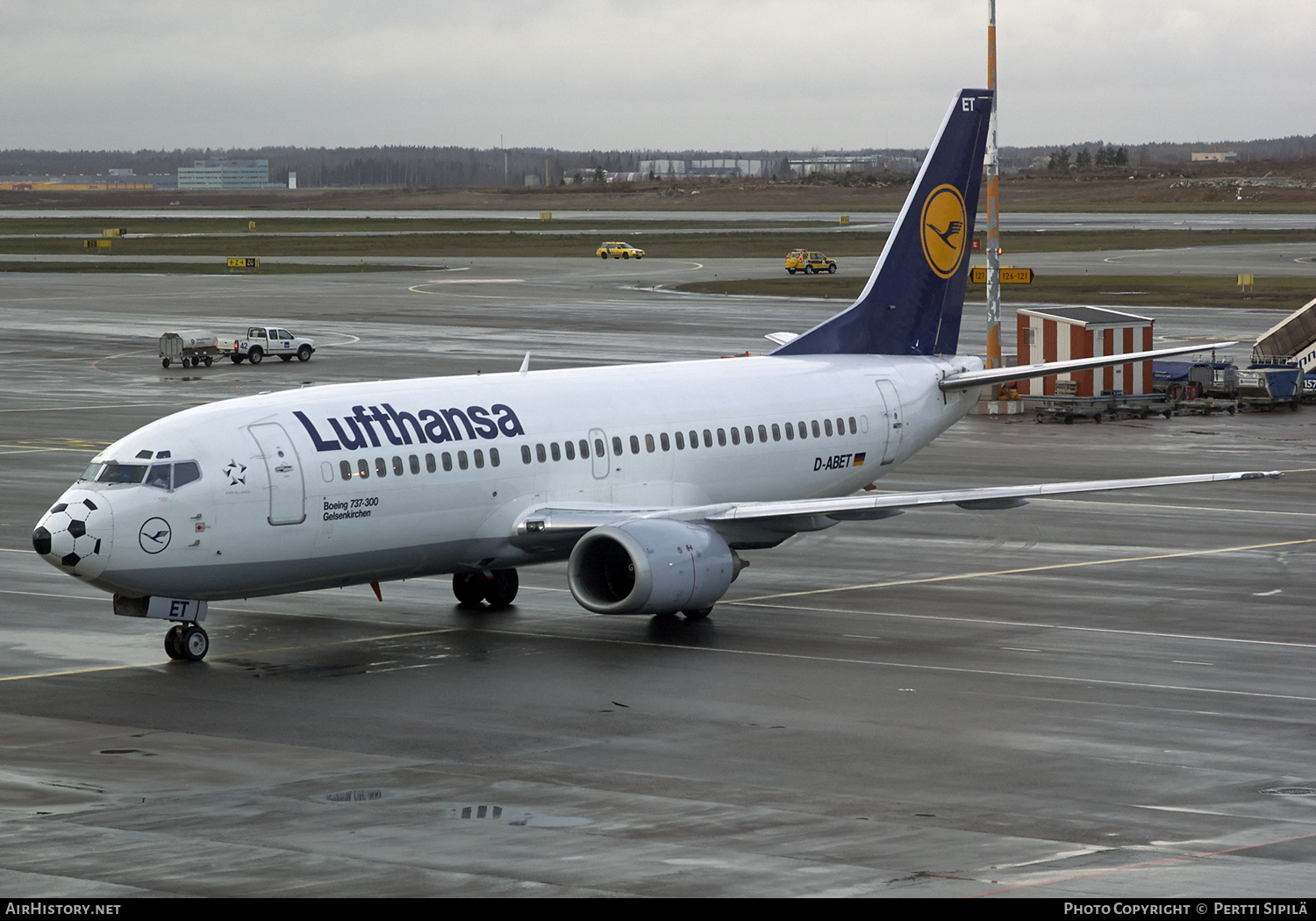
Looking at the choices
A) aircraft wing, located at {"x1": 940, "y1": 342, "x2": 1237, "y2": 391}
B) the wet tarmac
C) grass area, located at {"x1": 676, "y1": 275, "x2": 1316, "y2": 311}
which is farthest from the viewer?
grass area, located at {"x1": 676, "y1": 275, "x2": 1316, "y2": 311}

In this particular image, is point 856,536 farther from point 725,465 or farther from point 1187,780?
point 1187,780

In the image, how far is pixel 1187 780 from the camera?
22094 mm

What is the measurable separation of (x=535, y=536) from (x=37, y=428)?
112 feet

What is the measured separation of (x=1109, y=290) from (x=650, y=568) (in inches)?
3502

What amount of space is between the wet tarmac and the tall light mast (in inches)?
486

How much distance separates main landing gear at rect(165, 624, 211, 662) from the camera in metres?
29.7

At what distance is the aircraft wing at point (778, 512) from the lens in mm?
31547

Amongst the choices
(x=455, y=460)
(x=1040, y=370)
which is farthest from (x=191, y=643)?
(x=1040, y=370)

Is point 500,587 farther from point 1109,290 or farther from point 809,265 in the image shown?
point 809,265

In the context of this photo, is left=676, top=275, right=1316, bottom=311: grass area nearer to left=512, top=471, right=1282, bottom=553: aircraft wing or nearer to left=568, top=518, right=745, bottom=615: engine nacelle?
left=512, top=471, right=1282, bottom=553: aircraft wing

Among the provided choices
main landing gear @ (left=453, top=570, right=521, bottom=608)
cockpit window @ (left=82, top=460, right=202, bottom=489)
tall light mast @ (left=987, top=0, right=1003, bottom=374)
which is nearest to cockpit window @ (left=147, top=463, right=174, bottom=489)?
cockpit window @ (left=82, top=460, right=202, bottom=489)

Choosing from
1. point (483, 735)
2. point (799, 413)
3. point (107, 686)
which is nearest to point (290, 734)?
point (483, 735)

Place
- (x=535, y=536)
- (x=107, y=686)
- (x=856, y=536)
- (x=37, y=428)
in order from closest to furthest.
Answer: (x=107, y=686)
(x=535, y=536)
(x=856, y=536)
(x=37, y=428)

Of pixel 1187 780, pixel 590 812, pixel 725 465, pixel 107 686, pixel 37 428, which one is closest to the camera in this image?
pixel 590 812
